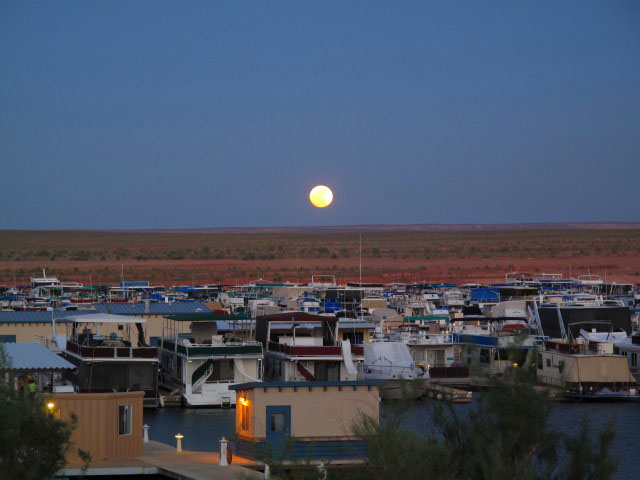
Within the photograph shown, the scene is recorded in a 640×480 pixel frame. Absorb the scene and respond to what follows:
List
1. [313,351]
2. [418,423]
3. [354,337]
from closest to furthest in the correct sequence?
[418,423], [313,351], [354,337]

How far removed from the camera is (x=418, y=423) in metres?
28.3

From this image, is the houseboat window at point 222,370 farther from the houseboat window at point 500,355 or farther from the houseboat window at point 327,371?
the houseboat window at point 500,355

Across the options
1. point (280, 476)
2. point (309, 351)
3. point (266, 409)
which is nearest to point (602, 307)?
point (309, 351)

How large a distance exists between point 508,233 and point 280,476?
184 meters

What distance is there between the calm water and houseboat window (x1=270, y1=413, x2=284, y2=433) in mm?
3481

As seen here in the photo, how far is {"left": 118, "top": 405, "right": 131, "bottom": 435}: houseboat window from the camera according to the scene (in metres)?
22.4

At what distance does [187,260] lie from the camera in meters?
136

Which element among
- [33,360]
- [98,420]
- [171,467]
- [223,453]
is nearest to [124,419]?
[98,420]

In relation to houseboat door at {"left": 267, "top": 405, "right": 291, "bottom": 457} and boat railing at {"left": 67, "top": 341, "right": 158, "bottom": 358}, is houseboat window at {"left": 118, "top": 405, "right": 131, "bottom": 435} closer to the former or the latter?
houseboat door at {"left": 267, "top": 405, "right": 291, "bottom": 457}

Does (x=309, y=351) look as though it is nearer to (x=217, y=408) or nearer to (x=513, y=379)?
(x=217, y=408)

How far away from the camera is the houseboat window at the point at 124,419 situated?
2236cm

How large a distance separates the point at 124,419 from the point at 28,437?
25.4 feet

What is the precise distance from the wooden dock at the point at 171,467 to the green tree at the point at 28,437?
5162mm

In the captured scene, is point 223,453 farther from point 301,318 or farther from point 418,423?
point 301,318
